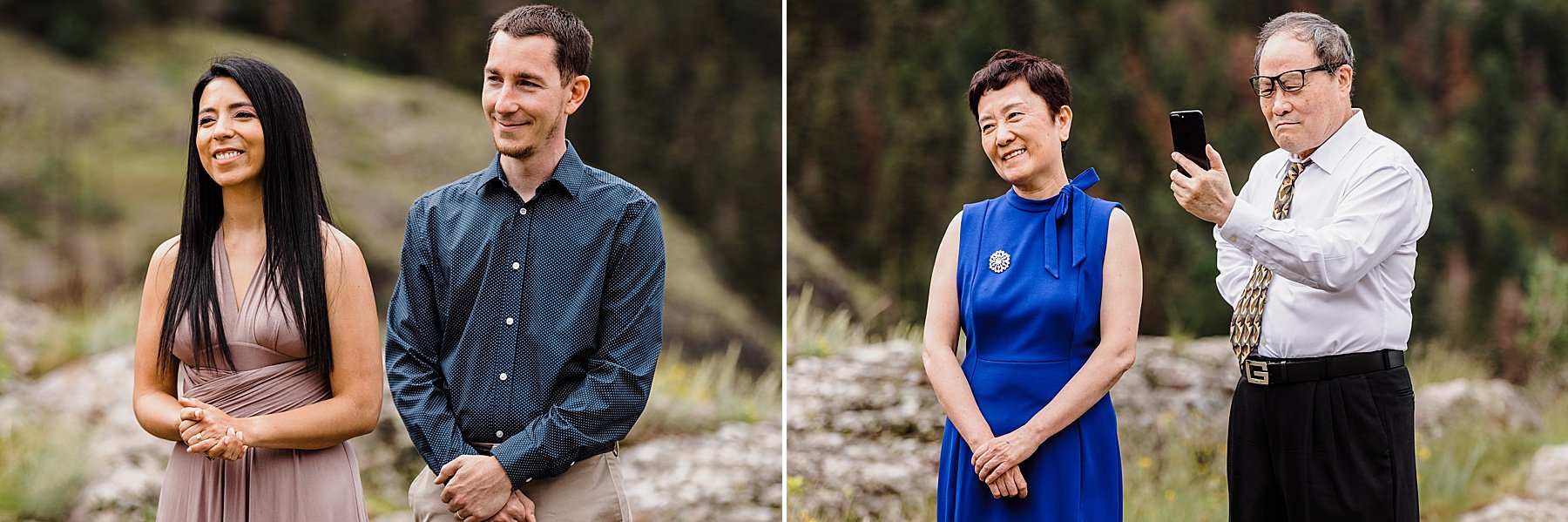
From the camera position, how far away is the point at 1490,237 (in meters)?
5.86

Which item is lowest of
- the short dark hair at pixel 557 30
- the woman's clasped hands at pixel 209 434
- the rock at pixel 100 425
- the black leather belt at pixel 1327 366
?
the rock at pixel 100 425

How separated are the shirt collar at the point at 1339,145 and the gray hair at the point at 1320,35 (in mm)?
152

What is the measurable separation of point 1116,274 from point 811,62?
10.7 ft

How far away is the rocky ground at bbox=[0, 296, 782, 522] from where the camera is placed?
208 inches

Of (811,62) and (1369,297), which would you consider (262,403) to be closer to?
(1369,297)

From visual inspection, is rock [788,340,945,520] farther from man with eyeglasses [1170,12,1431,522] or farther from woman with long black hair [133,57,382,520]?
woman with long black hair [133,57,382,520]

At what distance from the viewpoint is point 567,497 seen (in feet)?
9.62

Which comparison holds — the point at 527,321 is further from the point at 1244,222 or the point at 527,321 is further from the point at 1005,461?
the point at 1244,222

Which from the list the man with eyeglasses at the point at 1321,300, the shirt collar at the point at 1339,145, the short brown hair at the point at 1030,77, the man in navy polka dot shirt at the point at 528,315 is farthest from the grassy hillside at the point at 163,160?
the shirt collar at the point at 1339,145

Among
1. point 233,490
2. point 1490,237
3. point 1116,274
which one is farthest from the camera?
point 1490,237

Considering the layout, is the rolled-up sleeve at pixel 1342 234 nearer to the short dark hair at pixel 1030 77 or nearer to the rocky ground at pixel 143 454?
the short dark hair at pixel 1030 77

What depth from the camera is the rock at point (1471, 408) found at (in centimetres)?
561

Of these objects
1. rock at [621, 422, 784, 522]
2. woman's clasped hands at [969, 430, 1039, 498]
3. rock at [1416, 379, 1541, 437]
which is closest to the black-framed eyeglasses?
woman's clasped hands at [969, 430, 1039, 498]

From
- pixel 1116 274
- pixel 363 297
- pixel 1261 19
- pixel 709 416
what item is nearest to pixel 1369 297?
pixel 1116 274
